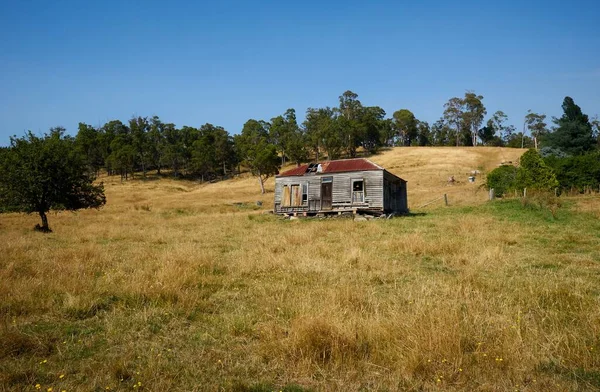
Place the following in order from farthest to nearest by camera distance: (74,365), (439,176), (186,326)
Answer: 1. (439,176)
2. (186,326)
3. (74,365)

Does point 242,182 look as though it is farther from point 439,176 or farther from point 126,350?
point 126,350

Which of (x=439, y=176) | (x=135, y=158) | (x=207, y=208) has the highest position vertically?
(x=135, y=158)

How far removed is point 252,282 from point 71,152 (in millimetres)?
22021

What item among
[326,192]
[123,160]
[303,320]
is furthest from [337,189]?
[123,160]

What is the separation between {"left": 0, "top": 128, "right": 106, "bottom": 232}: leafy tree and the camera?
21.7 meters

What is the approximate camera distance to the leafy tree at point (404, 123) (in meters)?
114

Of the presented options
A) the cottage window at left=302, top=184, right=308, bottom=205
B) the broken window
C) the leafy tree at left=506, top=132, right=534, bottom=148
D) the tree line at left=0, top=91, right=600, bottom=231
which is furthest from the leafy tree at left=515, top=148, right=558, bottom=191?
the leafy tree at left=506, top=132, right=534, bottom=148

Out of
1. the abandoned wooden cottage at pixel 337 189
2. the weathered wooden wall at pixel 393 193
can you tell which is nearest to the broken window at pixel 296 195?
the abandoned wooden cottage at pixel 337 189

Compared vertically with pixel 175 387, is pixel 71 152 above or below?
above

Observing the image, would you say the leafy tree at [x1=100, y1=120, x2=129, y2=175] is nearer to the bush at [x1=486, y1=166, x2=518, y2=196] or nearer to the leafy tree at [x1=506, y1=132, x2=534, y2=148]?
the bush at [x1=486, y1=166, x2=518, y2=196]

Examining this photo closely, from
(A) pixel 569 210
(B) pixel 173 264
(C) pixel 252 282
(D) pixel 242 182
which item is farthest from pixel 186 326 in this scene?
(D) pixel 242 182

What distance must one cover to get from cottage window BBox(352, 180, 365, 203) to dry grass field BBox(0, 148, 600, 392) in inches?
688

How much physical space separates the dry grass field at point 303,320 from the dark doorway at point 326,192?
1848 centimetres

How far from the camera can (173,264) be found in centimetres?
889
